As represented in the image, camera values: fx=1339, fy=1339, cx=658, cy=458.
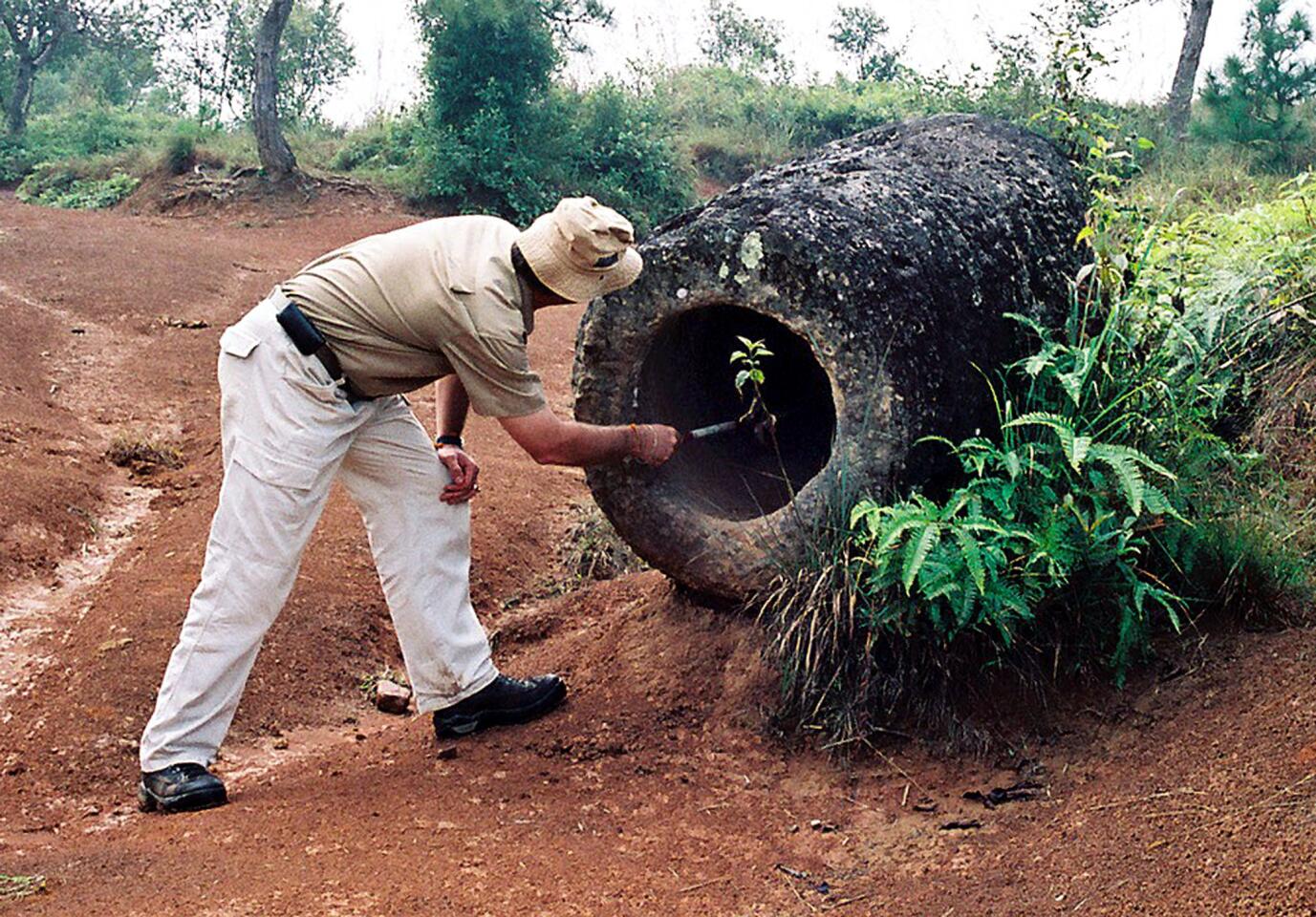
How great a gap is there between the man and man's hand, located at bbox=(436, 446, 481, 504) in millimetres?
232

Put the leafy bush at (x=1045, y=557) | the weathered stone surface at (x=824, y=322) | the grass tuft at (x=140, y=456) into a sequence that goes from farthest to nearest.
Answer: the grass tuft at (x=140, y=456)
the weathered stone surface at (x=824, y=322)
the leafy bush at (x=1045, y=557)

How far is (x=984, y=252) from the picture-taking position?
353 centimetres

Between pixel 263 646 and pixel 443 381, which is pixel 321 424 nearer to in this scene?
pixel 443 381

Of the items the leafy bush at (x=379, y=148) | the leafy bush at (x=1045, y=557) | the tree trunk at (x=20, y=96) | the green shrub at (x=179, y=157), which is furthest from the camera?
the tree trunk at (x=20, y=96)

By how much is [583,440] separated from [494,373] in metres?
0.28

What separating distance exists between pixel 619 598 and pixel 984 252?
1686mm

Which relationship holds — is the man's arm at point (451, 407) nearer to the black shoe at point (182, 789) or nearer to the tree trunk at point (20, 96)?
the black shoe at point (182, 789)

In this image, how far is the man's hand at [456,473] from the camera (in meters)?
3.55

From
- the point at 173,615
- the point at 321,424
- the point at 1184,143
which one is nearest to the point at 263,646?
the point at 173,615

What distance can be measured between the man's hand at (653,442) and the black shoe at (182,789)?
130cm

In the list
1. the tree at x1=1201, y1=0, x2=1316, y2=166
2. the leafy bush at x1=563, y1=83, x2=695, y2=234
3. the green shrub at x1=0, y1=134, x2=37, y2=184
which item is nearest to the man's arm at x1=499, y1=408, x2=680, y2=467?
the tree at x1=1201, y1=0, x2=1316, y2=166

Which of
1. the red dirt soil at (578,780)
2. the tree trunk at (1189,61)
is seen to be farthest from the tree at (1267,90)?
the red dirt soil at (578,780)

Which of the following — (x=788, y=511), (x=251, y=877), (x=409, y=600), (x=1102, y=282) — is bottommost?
(x=251, y=877)

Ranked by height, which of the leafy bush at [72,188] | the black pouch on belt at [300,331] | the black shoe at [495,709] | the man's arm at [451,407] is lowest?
the black shoe at [495,709]
